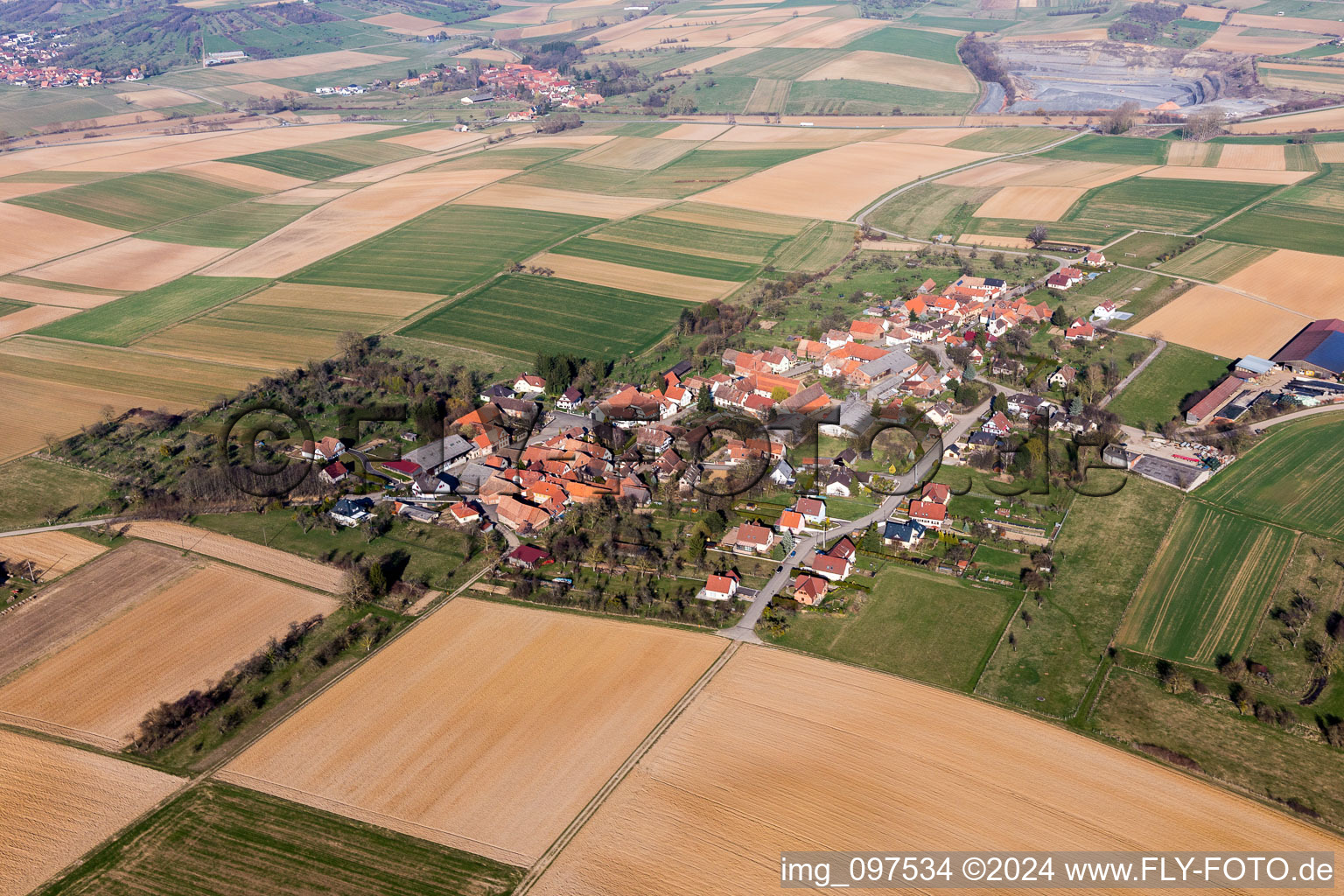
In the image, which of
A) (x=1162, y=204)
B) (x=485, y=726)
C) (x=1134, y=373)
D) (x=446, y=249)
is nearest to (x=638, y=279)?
(x=446, y=249)

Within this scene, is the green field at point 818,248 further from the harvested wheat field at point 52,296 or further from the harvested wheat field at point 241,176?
the harvested wheat field at point 241,176

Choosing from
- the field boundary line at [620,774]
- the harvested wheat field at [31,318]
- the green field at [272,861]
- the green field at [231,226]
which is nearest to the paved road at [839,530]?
the field boundary line at [620,774]

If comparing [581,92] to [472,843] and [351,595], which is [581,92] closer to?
[351,595]

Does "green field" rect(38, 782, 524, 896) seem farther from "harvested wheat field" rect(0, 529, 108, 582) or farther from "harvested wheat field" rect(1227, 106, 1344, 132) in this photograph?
"harvested wheat field" rect(1227, 106, 1344, 132)

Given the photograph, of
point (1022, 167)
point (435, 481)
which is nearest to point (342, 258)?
point (435, 481)

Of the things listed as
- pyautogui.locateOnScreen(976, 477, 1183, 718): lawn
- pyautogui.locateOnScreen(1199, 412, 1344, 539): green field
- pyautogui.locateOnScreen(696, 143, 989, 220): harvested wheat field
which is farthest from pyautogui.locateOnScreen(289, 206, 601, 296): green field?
pyautogui.locateOnScreen(1199, 412, 1344, 539): green field

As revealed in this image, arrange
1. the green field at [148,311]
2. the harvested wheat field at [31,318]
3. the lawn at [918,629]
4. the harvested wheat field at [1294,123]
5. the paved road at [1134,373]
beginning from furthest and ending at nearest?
the harvested wheat field at [1294,123] → the harvested wheat field at [31,318] → the green field at [148,311] → the paved road at [1134,373] → the lawn at [918,629]

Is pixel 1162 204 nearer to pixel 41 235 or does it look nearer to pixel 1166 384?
pixel 1166 384
